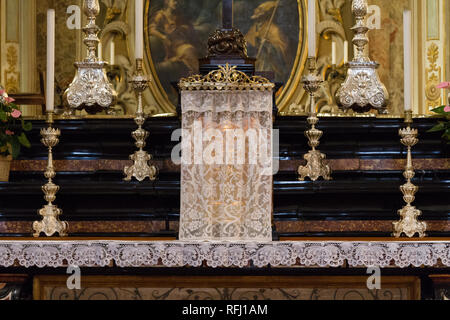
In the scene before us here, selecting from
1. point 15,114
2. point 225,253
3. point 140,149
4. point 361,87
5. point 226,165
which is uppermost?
point 361,87

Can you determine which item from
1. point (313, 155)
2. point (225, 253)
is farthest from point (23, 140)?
point (313, 155)

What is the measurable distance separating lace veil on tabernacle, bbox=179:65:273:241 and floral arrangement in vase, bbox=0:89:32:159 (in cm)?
113

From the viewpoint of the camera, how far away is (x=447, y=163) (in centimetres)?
586

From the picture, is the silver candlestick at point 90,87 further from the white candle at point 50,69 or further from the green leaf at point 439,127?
the green leaf at point 439,127

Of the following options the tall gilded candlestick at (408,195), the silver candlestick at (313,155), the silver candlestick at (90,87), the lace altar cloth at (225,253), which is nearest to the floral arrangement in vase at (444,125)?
the tall gilded candlestick at (408,195)

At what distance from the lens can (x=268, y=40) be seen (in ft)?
29.6

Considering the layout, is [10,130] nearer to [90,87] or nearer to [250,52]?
[90,87]

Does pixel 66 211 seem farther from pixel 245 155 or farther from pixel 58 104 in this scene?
pixel 58 104

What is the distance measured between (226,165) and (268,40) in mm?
3829

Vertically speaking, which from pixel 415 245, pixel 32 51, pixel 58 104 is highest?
pixel 32 51

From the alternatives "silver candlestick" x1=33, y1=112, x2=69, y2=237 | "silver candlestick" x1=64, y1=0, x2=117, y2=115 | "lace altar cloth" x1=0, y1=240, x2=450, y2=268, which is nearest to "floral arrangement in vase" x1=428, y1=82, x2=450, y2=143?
"lace altar cloth" x1=0, y1=240, x2=450, y2=268

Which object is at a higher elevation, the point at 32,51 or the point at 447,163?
the point at 32,51
